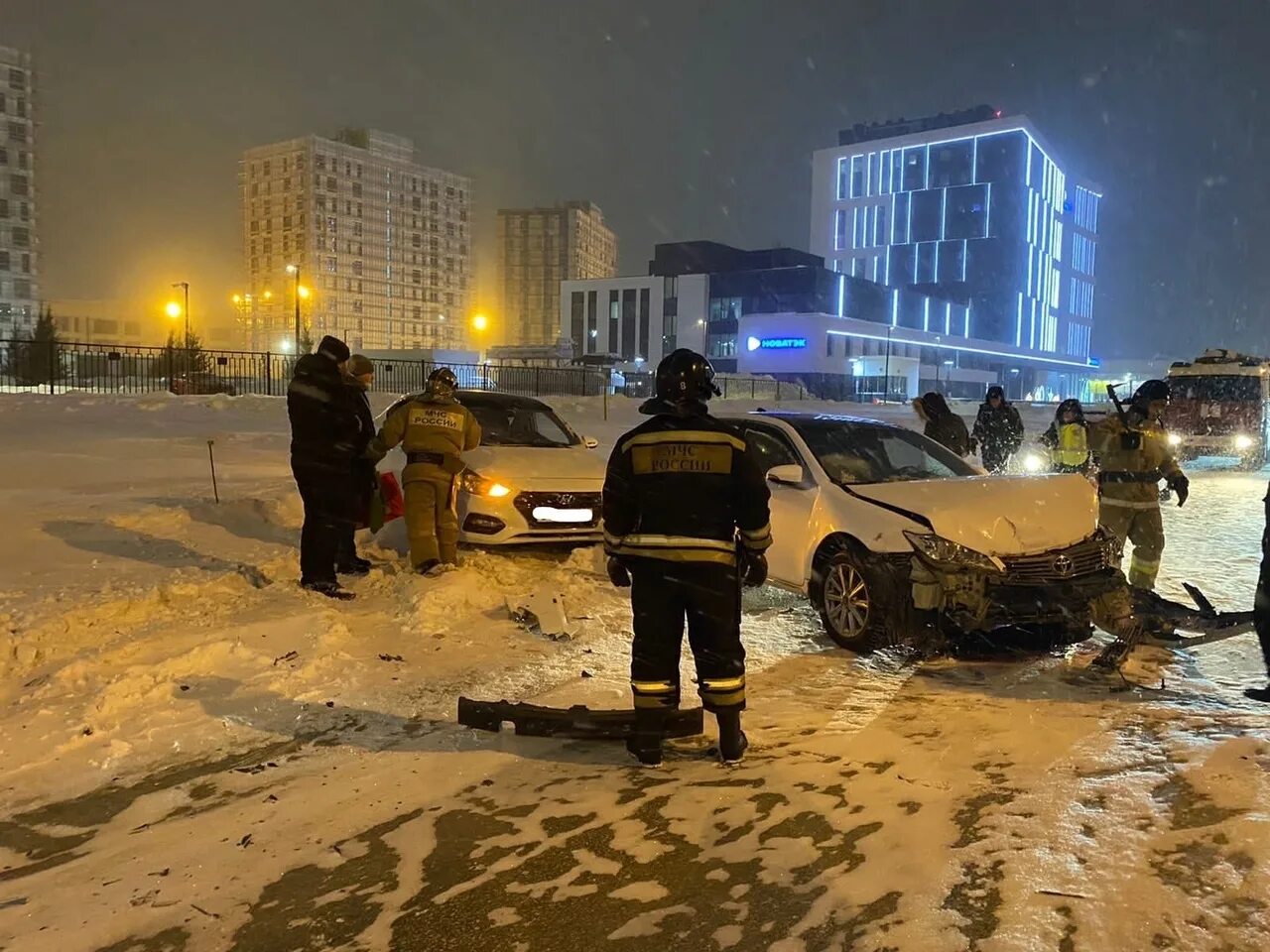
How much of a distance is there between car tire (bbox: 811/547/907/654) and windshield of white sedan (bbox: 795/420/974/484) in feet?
2.21

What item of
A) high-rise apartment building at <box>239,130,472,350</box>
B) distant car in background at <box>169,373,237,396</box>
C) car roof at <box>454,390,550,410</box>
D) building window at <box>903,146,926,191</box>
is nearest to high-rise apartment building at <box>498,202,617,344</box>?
high-rise apartment building at <box>239,130,472,350</box>

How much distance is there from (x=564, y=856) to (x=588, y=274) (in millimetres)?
168943

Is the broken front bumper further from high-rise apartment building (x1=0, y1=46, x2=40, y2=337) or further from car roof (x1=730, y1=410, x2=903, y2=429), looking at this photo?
high-rise apartment building (x1=0, y1=46, x2=40, y2=337)

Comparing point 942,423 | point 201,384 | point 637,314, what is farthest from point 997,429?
point 637,314

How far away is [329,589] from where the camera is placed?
22.4 ft

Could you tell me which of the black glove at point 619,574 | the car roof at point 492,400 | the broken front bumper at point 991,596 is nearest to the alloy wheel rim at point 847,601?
the broken front bumper at point 991,596

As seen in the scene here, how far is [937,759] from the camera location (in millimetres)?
4082

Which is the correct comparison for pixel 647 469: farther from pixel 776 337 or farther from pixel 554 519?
pixel 776 337

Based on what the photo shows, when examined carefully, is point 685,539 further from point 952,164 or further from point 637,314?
point 952,164

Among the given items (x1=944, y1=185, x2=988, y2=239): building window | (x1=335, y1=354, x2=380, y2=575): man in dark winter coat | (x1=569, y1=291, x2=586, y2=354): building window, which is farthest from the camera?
(x1=944, y1=185, x2=988, y2=239): building window

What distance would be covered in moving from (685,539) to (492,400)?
20.1 ft

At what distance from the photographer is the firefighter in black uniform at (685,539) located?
394cm

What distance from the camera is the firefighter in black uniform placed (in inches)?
155

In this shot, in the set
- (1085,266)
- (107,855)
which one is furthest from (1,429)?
(1085,266)
